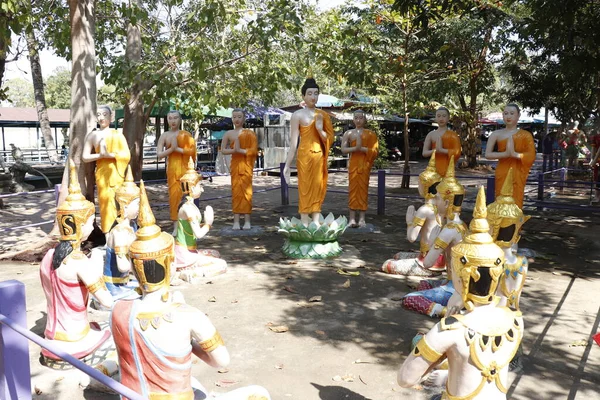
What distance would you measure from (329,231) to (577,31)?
4651 millimetres

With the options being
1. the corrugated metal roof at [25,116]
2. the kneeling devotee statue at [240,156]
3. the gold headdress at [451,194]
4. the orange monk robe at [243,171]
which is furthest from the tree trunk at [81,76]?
the corrugated metal roof at [25,116]

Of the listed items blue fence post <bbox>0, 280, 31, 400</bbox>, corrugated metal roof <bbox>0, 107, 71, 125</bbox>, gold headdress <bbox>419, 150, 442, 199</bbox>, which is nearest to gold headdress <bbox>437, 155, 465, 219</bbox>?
gold headdress <bbox>419, 150, 442, 199</bbox>

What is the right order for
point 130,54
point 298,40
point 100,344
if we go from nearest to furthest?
point 100,344
point 298,40
point 130,54

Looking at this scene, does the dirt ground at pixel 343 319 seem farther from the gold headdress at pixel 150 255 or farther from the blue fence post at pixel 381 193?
the blue fence post at pixel 381 193

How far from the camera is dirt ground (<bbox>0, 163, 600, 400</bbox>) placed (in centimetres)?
384

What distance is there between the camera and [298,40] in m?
8.96

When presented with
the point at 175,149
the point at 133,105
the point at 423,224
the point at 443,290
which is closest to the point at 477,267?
the point at 443,290

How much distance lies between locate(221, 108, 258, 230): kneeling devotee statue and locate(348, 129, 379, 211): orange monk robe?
174 centimetres

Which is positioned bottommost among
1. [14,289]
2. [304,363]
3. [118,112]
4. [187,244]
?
[304,363]

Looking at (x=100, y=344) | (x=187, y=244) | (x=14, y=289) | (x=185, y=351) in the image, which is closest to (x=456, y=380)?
(x=185, y=351)

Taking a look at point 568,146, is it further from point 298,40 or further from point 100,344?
point 100,344

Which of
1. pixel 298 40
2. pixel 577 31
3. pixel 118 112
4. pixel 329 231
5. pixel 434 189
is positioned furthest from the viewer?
pixel 118 112

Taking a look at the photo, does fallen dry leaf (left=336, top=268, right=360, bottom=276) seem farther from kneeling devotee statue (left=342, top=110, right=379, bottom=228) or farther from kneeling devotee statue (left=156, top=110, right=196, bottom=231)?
kneeling devotee statue (left=156, top=110, right=196, bottom=231)

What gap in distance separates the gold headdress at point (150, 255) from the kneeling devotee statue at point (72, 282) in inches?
49.8
